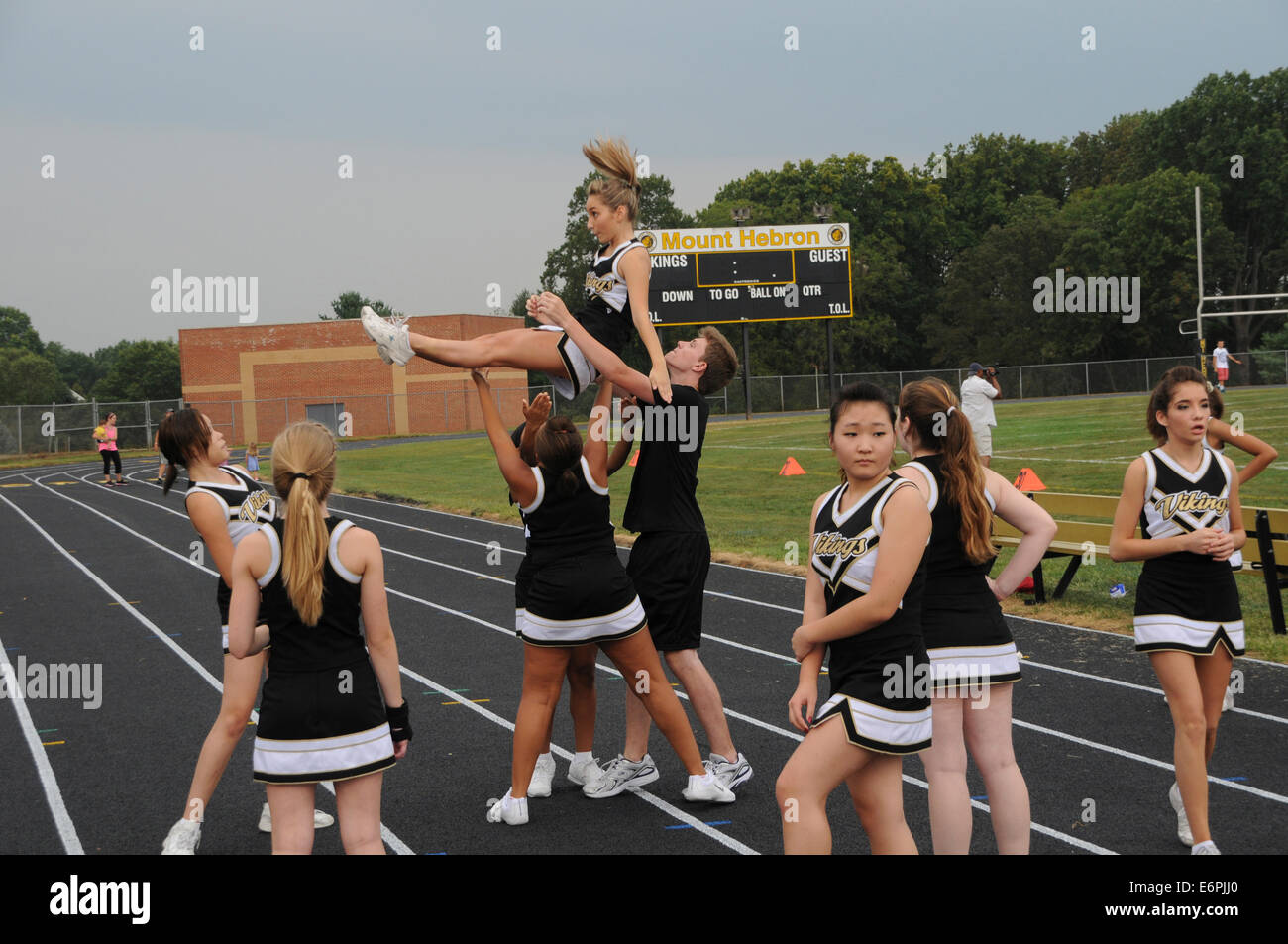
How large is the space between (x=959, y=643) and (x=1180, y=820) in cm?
167

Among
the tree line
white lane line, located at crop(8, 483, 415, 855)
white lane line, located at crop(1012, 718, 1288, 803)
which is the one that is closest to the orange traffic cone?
white lane line, located at crop(1012, 718, 1288, 803)

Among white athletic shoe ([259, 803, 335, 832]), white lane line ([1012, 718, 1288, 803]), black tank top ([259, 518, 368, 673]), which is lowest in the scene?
white lane line ([1012, 718, 1288, 803])

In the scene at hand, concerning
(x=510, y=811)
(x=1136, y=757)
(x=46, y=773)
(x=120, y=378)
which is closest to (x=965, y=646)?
(x=510, y=811)

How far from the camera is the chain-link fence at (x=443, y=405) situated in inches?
1897

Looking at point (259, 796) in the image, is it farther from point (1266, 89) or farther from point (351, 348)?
point (1266, 89)

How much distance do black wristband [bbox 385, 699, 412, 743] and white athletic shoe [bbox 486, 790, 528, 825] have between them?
1631 millimetres

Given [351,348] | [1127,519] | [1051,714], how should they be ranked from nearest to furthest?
[1127,519], [1051,714], [351,348]

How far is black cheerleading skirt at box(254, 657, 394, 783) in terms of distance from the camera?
3.53 m

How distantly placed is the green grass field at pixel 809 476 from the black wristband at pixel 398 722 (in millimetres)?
6734

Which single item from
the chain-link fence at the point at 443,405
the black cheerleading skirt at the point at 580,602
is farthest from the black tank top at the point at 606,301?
the chain-link fence at the point at 443,405

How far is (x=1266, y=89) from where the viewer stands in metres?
61.2

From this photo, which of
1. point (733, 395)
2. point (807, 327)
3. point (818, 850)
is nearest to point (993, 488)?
point (818, 850)

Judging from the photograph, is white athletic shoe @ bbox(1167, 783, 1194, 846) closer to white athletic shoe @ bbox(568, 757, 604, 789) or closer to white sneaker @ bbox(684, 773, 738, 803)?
white sneaker @ bbox(684, 773, 738, 803)

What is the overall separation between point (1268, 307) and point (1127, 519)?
60107mm
